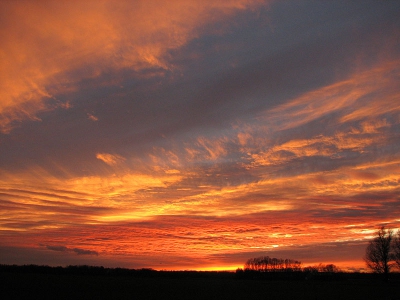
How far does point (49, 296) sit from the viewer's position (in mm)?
38688

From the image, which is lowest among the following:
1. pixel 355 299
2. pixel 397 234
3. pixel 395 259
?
pixel 355 299

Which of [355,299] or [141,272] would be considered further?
[141,272]

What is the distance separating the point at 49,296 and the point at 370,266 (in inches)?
3927

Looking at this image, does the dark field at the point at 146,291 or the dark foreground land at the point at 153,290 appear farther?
the dark foreground land at the point at 153,290

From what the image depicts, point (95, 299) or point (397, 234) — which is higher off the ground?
point (397, 234)

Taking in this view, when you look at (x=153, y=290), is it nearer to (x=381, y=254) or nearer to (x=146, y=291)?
(x=146, y=291)

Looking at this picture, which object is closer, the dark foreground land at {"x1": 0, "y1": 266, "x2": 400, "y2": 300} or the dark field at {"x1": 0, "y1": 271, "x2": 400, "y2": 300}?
the dark field at {"x1": 0, "y1": 271, "x2": 400, "y2": 300}

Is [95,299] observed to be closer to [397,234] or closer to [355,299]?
[355,299]

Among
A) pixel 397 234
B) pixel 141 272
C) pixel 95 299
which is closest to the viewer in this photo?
pixel 95 299

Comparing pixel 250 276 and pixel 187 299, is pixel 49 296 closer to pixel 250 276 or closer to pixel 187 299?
pixel 187 299

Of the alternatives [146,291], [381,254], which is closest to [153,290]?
[146,291]

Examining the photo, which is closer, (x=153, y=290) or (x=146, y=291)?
(x=146, y=291)

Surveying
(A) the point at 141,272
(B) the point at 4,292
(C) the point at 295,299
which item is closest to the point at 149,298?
(B) the point at 4,292

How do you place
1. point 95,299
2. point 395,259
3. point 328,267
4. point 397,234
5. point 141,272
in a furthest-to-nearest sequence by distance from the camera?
point 328,267, point 141,272, point 397,234, point 395,259, point 95,299
